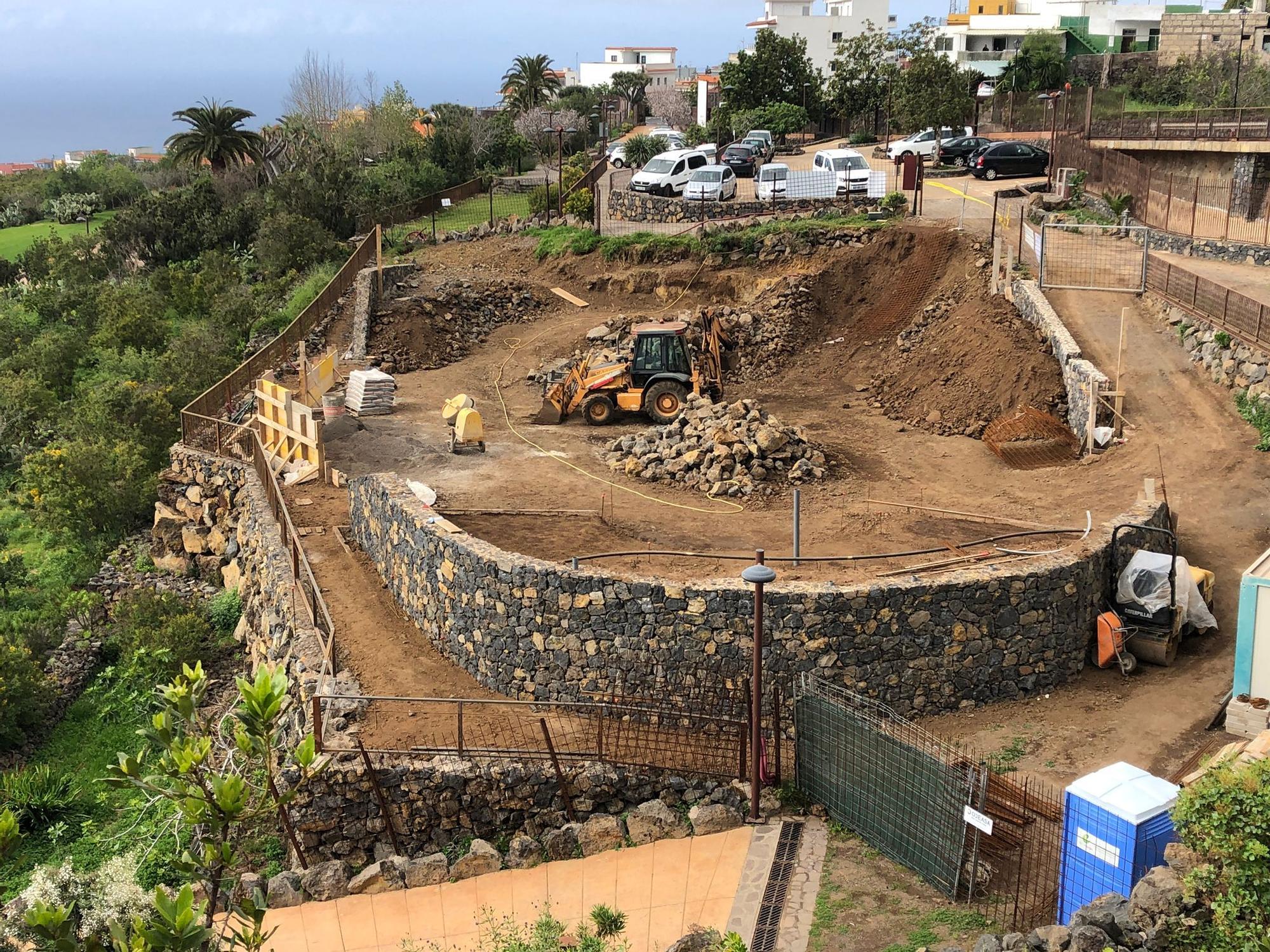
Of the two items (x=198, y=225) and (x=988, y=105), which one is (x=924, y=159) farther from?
(x=198, y=225)

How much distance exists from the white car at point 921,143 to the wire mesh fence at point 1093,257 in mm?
16239

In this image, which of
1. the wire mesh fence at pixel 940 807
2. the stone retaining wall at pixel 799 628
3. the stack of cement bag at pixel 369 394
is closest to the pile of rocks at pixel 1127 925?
the wire mesh fence at pixel 940 807

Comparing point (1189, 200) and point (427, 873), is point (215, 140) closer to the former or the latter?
point (1189, 200)

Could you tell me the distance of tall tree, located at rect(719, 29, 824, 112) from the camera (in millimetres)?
61625

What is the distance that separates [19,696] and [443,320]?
57.7 feet

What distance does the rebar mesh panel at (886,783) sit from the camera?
12328 millimetres

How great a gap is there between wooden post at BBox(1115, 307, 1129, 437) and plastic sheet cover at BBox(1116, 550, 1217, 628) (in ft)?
20.7

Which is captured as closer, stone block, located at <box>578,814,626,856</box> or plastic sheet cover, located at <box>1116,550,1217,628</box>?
stone block, located at <box>578,814,626,856</box>

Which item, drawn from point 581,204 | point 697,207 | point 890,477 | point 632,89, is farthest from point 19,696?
point 632,89

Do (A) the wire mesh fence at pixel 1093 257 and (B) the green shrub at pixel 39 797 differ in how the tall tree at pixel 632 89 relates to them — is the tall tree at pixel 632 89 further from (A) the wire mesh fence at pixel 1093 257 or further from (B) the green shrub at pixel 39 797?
(B) the green shrub at pixel 39 797

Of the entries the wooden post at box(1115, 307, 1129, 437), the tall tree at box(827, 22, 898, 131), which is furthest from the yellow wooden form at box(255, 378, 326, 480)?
the tall tree at box(827, 22, 898, 131)

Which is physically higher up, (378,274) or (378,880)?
(378,274)

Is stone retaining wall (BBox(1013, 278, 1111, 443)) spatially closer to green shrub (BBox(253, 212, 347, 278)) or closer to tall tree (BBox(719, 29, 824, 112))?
green shrub (BBox(253, 212, 347, 278))

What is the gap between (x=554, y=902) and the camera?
1292 cm
